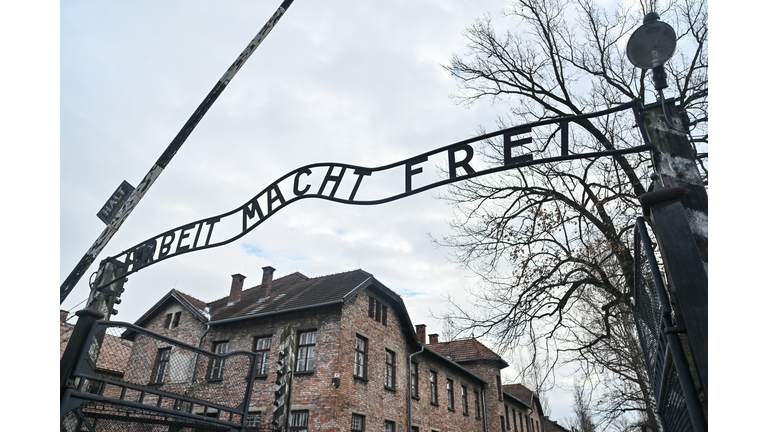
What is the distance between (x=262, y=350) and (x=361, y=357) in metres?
4.04

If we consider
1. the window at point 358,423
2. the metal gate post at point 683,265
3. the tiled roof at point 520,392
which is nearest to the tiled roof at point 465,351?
the tiled roof at point 520,392

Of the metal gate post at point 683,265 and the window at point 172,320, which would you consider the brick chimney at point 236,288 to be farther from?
the metal gate post at point 683,265

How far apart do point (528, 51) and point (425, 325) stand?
19.6 meters

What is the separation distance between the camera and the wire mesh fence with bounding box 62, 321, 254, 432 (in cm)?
344

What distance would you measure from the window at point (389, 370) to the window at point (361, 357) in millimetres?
→ 1418

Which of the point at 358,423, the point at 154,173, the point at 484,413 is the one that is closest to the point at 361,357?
the point at 358,423

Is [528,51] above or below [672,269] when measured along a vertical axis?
above

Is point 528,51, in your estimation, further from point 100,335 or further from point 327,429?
point 327,429

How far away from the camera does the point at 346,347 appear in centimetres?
1570

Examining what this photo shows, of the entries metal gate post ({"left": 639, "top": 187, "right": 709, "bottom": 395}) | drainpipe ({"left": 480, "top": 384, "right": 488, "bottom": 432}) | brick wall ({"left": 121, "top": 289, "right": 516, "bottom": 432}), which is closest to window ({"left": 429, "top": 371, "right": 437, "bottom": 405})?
brick wall ({"left": 121, "top": 289, "right": 516, "bottom": 432})

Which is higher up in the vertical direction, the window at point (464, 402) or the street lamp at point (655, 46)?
the window at point (464, 402)

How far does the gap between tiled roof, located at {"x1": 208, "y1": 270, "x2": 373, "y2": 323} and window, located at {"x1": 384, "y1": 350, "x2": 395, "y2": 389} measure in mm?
3592

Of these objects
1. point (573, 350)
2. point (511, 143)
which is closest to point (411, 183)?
point (511, 143)

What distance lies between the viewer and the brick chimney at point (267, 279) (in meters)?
21.5
